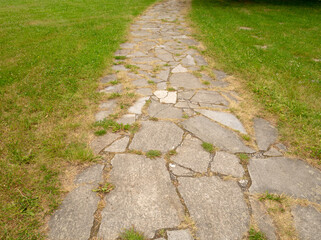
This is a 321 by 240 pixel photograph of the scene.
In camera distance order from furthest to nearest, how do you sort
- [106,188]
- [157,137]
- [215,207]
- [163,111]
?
[163,111]
[157,137]
[106,188]
[215,207]

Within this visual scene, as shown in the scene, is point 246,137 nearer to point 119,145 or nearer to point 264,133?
point 264,133

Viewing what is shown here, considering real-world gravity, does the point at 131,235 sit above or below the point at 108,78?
above

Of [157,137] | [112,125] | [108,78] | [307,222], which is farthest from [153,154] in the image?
[108,78]

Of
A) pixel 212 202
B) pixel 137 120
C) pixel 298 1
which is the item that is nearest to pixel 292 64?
pixel 137 120

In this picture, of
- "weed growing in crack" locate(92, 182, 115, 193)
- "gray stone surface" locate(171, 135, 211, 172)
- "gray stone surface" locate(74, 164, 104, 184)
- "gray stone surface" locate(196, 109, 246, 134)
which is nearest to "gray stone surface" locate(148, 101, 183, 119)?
"gray stone surface" locate(196, 109, 246, 134)

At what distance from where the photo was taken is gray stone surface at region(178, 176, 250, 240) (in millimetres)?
1830

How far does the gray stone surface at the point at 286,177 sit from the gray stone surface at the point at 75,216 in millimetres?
1593

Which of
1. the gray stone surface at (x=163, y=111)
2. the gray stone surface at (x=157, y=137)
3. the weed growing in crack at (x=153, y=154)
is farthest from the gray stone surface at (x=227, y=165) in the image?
the gray stone surface at (x=163, y=111)

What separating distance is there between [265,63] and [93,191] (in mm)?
5011

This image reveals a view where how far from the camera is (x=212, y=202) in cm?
206

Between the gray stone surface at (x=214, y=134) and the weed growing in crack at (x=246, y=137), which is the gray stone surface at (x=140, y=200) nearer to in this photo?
the gray stone surface at (x=214, y=134)

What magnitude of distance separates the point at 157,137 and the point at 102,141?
2.35 feet

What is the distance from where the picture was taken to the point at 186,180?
2279mm

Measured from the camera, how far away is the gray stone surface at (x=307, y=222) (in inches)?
71.9
